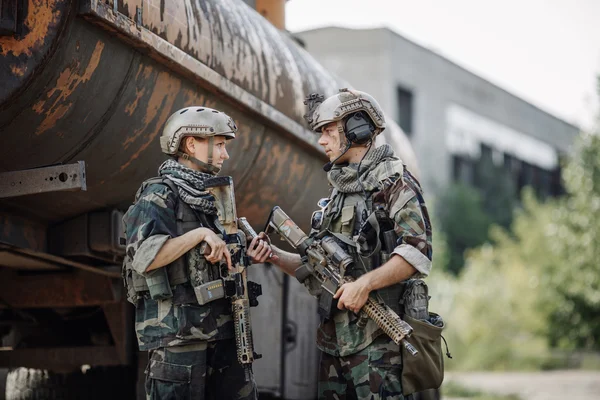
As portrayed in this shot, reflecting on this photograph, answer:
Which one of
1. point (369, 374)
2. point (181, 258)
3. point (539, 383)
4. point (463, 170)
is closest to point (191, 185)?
point (181, 258)

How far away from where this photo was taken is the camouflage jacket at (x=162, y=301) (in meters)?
4.07

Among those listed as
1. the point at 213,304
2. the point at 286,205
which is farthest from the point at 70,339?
the point at 213,304

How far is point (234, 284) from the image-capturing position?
13.8ft

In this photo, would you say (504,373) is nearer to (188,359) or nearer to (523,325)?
(523,325)

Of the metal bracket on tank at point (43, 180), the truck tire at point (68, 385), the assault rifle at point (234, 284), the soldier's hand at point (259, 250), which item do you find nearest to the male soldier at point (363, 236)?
the soldier's hand at point (259, 250)

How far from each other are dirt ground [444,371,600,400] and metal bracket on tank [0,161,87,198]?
10615mm

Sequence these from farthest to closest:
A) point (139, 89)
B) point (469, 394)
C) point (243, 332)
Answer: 1. point (469, 394)
2. point (139, 89)
3. point (243, 332)

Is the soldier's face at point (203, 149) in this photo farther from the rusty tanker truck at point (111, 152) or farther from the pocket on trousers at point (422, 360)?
the pocket on trousers at point (422, 360)

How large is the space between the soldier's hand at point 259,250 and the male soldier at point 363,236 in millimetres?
228

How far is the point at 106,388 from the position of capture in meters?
7.04

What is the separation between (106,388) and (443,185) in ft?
109

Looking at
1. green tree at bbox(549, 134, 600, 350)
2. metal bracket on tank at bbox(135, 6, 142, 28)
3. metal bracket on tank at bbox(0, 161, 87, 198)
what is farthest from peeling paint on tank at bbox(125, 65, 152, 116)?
green tree at bbox(549, 134, 600, 350)

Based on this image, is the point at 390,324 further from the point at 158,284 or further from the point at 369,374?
the point at 158,284

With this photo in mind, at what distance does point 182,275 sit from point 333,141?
40.7 inches
